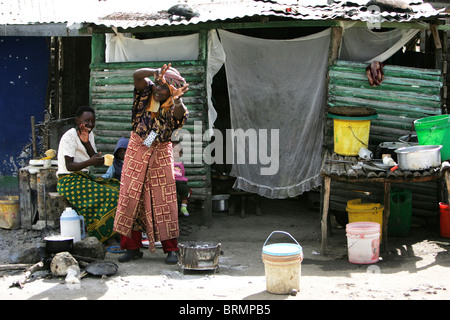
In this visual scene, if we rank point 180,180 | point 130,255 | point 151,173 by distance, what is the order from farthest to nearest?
point 180,180 < point 130,255 < point 151,173

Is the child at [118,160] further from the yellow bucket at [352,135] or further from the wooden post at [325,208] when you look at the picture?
the yellow bucket at [352,135]

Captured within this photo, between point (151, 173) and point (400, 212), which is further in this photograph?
point (400, 212)

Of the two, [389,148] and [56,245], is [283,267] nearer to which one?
[56,245]

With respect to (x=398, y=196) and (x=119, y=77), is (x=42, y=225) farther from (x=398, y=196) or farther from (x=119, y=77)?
(x=398, y=196)

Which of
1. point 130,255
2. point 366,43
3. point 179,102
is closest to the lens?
point 179,102

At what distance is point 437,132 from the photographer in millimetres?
6914

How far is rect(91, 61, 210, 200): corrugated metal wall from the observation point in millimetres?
8336

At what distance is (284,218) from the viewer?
9.16 metres

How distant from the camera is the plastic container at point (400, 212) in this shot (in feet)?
26.1

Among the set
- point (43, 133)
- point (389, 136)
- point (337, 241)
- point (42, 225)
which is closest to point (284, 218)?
point (337, 241)

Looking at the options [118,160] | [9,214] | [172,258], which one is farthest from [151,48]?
[172,258]

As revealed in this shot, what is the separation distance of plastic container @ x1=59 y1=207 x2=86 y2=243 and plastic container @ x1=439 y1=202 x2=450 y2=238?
4615 mm

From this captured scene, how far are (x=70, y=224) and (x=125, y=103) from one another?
209 cm

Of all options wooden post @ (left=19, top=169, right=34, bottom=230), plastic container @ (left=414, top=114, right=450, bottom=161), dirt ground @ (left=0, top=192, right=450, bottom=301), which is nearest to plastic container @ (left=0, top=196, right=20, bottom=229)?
wooden post @ (left=19, top=169, right=34, bottom=230)
